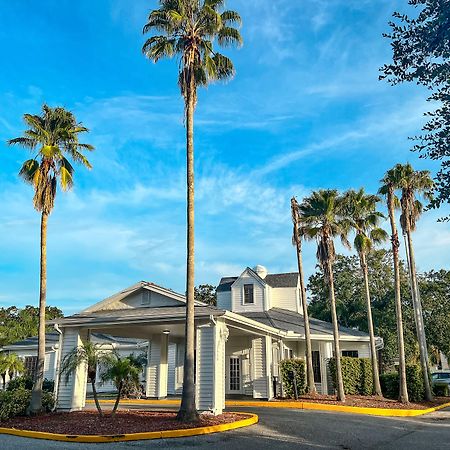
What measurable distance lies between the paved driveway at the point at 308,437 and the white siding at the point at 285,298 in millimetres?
15619

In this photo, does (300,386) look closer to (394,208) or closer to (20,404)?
(394,208)

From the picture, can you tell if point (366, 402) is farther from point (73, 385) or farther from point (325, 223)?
point (73, 385)

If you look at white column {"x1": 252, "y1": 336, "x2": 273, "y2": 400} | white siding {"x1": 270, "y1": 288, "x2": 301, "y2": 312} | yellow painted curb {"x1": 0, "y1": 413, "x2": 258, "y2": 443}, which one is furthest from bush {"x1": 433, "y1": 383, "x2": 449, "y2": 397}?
yellow painted curb {"x1": 0, "y1": 413, "x2": 258, "y2": 443}

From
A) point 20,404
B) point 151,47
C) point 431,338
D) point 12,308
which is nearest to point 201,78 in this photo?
point 151,47

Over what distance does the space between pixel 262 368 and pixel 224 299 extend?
8.55 metres

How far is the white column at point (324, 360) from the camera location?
81.1 ft

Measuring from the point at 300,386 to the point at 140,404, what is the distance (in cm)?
738

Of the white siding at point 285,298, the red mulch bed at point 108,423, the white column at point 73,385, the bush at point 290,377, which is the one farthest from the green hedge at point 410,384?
the white column at point 73,385

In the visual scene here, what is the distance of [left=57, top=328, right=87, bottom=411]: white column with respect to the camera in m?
17.0

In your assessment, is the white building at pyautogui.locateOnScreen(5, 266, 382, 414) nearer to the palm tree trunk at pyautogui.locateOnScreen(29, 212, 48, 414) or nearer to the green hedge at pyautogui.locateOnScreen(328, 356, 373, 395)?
the palm tree trunk at pyautogui.locateOnScreen(29, 212, 48, 414)

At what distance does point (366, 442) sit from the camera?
1104 cm

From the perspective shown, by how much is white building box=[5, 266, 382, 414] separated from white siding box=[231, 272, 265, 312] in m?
0.06

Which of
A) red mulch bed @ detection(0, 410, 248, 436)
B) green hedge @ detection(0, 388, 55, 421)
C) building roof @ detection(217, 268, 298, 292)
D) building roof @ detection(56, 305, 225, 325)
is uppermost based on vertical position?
building roof @ detection(217, 268, 298, 292)

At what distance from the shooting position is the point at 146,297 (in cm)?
1881
